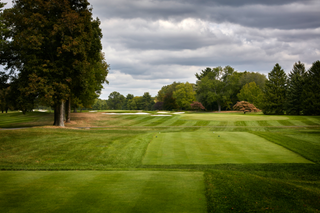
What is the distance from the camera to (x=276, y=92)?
48.5 m

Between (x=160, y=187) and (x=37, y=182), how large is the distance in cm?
325

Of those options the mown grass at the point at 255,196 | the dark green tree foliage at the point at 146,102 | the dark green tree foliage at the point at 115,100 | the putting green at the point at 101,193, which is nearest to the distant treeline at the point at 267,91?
the dark green tree foliage at the point at 146,102

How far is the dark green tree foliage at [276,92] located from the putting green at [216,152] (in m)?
39.5

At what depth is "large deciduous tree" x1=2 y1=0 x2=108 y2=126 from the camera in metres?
18.0

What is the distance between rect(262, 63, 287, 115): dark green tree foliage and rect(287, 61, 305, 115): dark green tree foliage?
228 cm

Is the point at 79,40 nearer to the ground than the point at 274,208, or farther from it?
farther from it

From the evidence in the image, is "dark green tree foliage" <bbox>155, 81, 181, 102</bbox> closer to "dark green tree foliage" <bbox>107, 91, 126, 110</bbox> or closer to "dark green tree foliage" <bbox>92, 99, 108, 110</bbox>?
"dark green tree foliage" <bbox>107, 91, 126, 110</bbox>

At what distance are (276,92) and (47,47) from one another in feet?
156

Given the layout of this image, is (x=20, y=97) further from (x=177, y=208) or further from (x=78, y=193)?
(x=177, y=208)

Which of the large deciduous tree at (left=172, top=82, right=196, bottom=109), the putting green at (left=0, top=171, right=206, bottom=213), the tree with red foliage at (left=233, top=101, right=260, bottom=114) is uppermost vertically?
the large deciduous tree at (left=172, top=82, right=196, bottom=109)

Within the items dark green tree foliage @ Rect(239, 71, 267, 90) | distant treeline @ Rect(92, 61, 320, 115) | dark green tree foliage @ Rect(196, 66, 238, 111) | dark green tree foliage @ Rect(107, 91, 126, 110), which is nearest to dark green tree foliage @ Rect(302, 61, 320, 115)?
distant treeline @ Rect(92, 61, 320, 115)

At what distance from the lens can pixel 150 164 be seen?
9148mm

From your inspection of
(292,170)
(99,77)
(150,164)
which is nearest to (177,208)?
(150,164)

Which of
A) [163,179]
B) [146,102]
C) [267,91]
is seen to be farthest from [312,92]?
[146,102]
